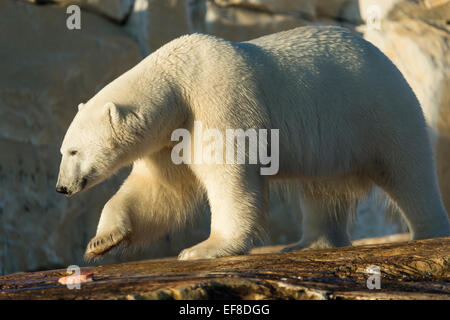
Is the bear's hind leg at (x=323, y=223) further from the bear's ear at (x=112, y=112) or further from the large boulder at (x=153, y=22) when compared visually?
the large boulder at (x=153, y=22)

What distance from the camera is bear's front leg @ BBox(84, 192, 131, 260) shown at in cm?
412

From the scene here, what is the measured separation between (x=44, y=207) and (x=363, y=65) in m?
3.67

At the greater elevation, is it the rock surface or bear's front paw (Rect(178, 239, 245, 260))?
the rock surface

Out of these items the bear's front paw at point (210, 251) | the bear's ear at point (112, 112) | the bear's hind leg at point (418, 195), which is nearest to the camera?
the bear's front paw at point (210, 251)

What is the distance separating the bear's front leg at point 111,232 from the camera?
162 inches

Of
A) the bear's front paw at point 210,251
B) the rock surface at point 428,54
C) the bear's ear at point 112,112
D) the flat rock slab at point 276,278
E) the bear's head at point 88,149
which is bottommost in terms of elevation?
the flat rock slab at point 276,278

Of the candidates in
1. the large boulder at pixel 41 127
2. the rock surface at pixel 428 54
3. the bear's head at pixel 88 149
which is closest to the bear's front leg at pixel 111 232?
the bear's head at pixel 88 149

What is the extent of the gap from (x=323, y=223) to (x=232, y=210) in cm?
151

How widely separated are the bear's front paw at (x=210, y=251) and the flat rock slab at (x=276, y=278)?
243 mm

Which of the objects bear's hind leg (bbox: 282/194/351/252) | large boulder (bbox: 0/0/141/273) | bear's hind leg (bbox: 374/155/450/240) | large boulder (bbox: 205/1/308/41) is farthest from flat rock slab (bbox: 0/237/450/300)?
large boulder (bbox: 205/1/308/41)

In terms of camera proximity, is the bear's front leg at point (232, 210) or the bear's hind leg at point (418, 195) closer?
the bear's front leg at point (232, 210)

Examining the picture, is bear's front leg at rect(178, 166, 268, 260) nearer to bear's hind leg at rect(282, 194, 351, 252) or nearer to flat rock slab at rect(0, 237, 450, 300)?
flat rock slab at rect(0, 237, 450, 300)

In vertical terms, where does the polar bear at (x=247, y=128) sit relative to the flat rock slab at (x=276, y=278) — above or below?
above

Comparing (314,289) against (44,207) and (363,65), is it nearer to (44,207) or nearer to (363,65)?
(363,65)
